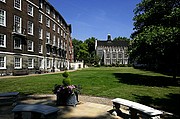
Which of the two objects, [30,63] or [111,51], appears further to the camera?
[111,51]

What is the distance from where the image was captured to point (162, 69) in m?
41.3

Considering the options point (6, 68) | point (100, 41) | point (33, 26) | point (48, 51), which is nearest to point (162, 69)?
point (48, 51)

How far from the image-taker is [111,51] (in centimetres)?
9819

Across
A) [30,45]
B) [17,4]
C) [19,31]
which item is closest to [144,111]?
[19,31]

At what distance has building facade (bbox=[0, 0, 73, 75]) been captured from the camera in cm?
2540

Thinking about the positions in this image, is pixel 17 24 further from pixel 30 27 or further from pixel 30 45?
pixel 30 45

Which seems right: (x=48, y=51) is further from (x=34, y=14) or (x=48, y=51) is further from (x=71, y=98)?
(x=71, y=98)

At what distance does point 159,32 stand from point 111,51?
3264 inches

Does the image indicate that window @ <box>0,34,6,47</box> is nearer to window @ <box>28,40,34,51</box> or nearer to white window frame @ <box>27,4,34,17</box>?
window @ <box>28,40,34,51</box>

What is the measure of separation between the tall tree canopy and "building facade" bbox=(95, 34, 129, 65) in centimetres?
7399

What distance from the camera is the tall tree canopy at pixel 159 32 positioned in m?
15.2

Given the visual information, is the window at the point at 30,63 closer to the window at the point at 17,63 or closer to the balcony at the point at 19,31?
the window at the point at 17,63

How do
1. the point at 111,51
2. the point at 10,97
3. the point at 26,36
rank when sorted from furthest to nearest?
1. the point at 111,51
2. the point at 26,36
3. the point at 10,97

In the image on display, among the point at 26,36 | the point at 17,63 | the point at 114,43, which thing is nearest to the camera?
the point at 17,63
